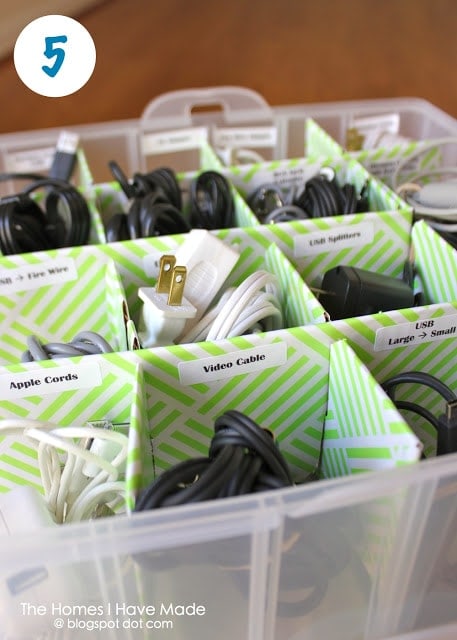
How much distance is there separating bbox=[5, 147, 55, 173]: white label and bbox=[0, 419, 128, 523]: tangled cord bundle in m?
0.76

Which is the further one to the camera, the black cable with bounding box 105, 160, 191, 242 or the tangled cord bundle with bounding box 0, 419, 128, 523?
the black cable with bounding box 105, 160, 191, 242

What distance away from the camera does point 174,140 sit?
1.28 metres

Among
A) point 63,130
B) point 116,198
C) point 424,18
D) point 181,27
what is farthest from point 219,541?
point 424,18

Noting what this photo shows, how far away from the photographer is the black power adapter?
834 mm

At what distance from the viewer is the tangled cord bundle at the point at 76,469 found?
61cm

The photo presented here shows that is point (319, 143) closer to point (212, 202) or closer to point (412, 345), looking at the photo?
point (212, 202)

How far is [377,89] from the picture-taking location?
2.10 m

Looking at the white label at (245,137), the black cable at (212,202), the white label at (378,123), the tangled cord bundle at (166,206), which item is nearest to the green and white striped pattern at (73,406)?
the tangled cord bundle at (166,206)

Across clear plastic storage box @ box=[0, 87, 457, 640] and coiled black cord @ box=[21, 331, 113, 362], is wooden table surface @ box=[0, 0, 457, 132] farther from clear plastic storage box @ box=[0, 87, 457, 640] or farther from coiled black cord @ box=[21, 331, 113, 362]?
clear plastic storage box @ box=[0, 87, 457, 640]

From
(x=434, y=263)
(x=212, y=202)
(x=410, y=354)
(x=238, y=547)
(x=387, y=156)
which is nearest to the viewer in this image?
(x=238, y=547)

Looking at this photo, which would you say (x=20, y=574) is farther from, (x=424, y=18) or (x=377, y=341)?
(x=424, y=18)

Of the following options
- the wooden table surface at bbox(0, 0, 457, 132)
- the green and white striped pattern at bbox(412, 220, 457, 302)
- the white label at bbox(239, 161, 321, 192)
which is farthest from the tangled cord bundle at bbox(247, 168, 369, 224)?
the wooden table surface at bbox(0, 0, 457, 132)

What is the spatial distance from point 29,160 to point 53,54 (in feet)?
2.37

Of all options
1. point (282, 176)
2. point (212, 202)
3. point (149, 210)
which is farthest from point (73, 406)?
point (282, 176)
